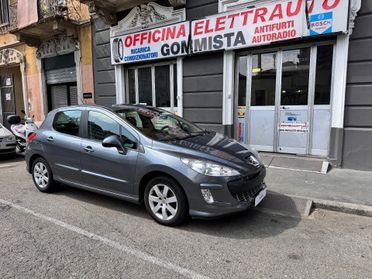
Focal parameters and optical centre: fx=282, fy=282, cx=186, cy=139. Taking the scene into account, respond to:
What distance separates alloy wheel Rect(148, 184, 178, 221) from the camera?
11.8 ft

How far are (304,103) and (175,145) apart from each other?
421 centimetres

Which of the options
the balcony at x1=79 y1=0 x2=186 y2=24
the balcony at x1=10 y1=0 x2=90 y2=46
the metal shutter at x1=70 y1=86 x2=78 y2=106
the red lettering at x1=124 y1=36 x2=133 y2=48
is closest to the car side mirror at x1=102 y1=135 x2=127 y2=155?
the red lettering at x1=124 y1=36 x2=133 y2=48

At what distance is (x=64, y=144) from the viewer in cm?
466

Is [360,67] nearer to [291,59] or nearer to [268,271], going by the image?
[291,59]

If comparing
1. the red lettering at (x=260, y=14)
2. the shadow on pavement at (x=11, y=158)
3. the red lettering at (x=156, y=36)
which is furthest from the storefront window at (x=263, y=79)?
the shadow on pavement at (x=11, y=158)

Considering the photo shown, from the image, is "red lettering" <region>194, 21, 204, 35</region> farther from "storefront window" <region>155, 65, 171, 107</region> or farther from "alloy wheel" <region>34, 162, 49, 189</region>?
"alloy wheel" <region>34, 162, 49, 189</region>

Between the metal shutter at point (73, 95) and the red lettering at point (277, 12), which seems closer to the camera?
the red lettering at point (277, 12)

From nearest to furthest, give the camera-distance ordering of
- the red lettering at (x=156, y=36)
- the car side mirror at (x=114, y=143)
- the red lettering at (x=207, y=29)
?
the car side mirror at (x=114, y=143) → the red lettering at (x=207, y=29) → the red lettering at (x=156, y=36)

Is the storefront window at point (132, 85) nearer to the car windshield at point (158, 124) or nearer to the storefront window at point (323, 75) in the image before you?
the car windshield at point (158, 124)

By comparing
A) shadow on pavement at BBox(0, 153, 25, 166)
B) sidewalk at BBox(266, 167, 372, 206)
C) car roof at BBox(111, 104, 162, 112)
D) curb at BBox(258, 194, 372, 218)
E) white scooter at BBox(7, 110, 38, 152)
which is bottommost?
shadow on pavement at BBox(0, 153, 25, 166)

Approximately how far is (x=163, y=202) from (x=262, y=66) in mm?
4867

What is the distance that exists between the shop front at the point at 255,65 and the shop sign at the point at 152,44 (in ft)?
0.09

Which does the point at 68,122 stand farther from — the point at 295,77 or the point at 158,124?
the point at 295,77

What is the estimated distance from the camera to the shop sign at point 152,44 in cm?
784
